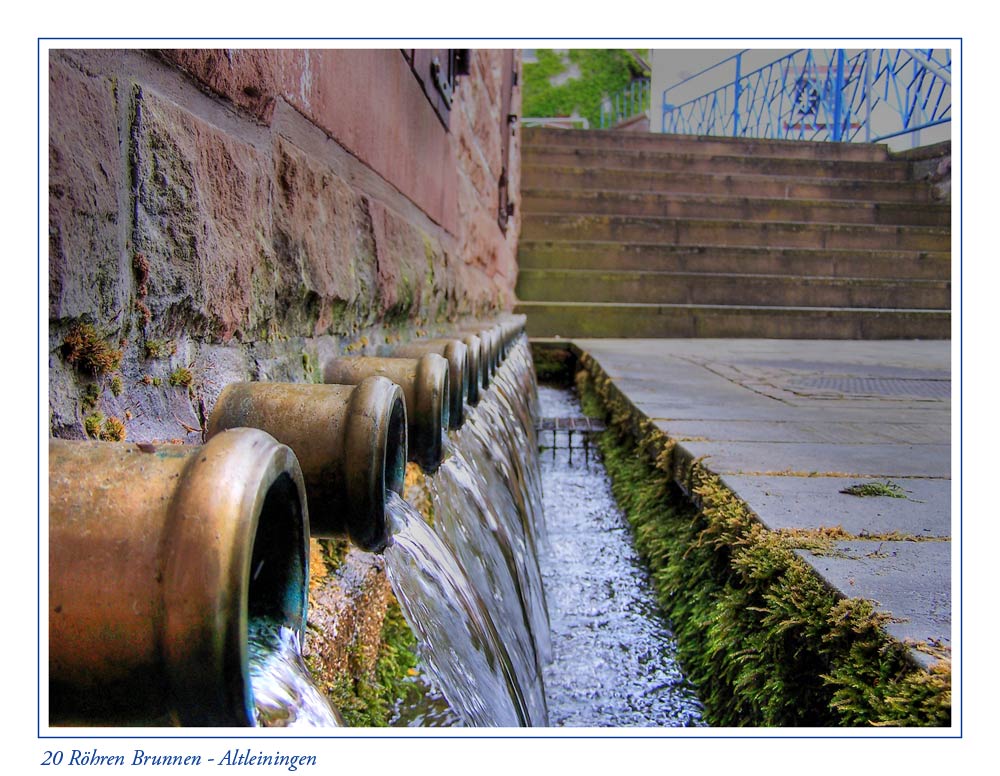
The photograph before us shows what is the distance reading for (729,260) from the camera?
865 cm

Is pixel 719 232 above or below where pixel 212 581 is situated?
above

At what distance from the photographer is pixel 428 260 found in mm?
2262

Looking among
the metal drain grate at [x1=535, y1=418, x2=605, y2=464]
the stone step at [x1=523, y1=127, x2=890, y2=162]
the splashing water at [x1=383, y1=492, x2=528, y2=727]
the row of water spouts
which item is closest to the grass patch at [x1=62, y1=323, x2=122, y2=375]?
the row of water spouts

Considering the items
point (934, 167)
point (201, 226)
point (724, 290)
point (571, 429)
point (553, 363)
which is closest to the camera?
point (201, 226)

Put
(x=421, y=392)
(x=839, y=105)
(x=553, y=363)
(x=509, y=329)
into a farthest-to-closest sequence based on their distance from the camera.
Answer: (x=839, y=105), (x=553, y=363), (x=509, y=329), (x=421, y=392)

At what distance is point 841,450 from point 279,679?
5.91 ft

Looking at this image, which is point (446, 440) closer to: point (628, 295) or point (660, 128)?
point (628, 295)

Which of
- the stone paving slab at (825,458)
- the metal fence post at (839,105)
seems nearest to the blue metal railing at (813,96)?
the metal fence post at (839,105)

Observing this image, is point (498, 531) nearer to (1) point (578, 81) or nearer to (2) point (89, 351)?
(2) point (89, 351)

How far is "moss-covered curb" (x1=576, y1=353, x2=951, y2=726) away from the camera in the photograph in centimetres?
86

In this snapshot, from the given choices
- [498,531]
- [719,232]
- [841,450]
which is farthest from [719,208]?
[498,531]

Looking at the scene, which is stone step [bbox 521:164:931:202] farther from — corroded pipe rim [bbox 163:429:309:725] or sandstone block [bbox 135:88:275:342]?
corroded pipe rim [bbox 163:429:309:725]

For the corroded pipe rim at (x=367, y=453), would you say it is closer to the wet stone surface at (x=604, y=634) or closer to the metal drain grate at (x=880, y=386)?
the wet stone surface at (x=604, y=634)

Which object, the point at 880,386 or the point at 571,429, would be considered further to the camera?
the point at 880,386
